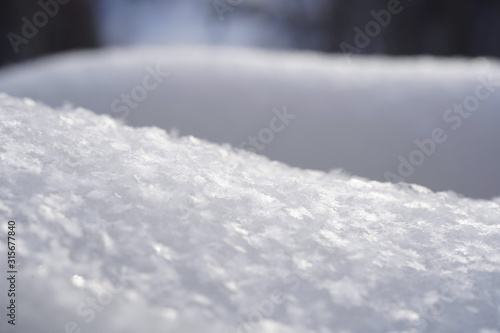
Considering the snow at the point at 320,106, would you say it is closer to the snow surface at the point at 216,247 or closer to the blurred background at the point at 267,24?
the snow surface at the point at 216,247

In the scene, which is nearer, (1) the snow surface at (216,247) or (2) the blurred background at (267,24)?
(1) the snow surface at (216,247)

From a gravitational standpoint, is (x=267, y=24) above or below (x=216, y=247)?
above

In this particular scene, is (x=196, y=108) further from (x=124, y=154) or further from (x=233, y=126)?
(x=124, y=154)

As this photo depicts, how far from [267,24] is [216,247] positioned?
5624 mm

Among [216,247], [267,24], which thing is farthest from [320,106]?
[267,24]

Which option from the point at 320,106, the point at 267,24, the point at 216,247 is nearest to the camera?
the point at 216,247

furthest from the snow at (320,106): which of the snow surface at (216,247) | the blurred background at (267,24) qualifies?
the blurred background at (267,24)

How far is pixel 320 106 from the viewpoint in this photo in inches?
28.1

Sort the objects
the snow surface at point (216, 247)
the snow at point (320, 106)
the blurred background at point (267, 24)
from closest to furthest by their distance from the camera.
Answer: the snow surface at point (216, 247), the snow at point (320, 106), the blurred background at point (267, 24)

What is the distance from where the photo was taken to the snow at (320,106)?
2.14 ft

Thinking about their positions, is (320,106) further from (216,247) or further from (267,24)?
(267,24)

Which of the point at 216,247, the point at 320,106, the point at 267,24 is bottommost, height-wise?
the point at 216,247

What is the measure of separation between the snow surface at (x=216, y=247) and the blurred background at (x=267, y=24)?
3.63 metres

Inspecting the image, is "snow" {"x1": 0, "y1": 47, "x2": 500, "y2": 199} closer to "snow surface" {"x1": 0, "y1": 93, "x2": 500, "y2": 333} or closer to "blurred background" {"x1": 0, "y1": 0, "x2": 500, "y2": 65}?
"snow surface" {"x1": 0, "y1": 93, "x2": 500, "y2": 333}
